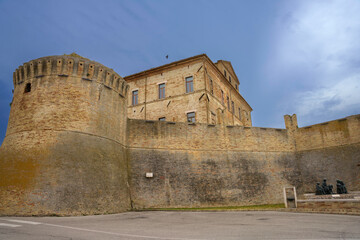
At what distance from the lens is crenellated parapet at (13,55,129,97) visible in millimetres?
13781

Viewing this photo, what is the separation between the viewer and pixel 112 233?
6672mm

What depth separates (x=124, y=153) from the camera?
635 inches

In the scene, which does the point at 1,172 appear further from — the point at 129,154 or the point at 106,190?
the point at 129,154

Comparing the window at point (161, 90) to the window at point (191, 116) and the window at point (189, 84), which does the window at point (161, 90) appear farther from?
the window at point (191, 116)

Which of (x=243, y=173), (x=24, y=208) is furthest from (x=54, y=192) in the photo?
(x=243, y=173)

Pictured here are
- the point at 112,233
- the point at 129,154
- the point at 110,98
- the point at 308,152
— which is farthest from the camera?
the point at 308,152

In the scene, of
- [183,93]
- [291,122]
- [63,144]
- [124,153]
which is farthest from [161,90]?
[63,144]

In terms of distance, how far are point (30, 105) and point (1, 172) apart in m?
3.50

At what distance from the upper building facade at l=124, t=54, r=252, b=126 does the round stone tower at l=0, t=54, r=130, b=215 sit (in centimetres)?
1160

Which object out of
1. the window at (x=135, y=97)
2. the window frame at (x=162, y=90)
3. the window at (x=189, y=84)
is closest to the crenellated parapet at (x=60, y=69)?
the window at (x=189, y=84)

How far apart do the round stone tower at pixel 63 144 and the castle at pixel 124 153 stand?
5 cm

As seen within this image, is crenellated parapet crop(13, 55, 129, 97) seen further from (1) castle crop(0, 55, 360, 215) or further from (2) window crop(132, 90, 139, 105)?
(2) window crop(132, 90, 139, 105)

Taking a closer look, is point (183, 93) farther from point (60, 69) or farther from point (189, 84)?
point (60, 69)

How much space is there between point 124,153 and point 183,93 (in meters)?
12.5
